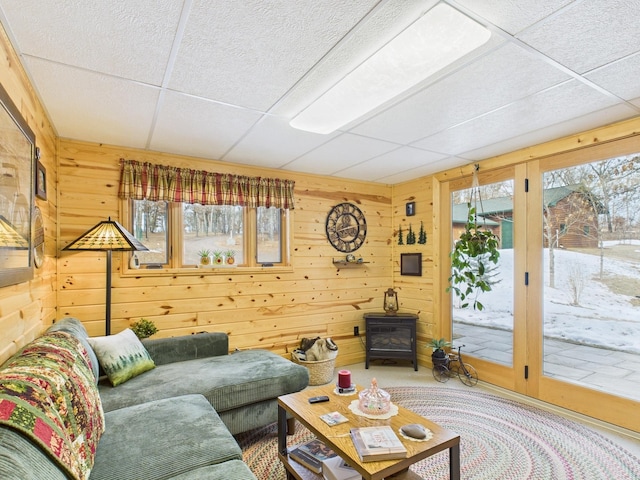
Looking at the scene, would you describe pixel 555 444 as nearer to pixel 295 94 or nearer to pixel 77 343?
pixel 295 94

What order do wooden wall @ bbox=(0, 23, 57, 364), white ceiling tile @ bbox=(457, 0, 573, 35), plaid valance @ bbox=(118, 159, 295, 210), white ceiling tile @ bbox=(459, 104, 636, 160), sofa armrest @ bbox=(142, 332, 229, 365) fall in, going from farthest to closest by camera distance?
plaid valance @ bbox=(118, 159, 295, 210)
sofa armrest @ bbox=(142, 332, 229, 365)
white ceiling tile @ bbox=(459, 104, 636, 160)
wooden wall @ bbox=(0, 23, 57, 364)
white ceiling tile @ bbox=(457, 0, 573, 35)

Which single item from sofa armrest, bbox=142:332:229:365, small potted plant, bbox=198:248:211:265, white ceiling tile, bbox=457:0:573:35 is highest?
white ceiling tile, bbox=457:0:573:35

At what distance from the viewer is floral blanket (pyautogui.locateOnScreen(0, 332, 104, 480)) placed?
109 centimetres

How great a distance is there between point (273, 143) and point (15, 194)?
6.33 ft

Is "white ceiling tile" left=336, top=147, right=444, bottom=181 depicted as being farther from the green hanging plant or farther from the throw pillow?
the throw pillow

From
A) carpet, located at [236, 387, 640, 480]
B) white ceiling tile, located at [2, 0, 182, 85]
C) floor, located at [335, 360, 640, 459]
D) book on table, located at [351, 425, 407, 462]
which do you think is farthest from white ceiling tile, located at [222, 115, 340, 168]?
floor, located at [335, 360, 640, 459]

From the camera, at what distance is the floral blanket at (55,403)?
1.09 m

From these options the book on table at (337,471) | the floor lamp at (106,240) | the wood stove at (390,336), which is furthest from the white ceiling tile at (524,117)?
the floor lamp at (106,240)

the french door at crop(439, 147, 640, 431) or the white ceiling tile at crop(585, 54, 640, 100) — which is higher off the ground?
the white ceiling tile at crop(585, 54, 640, 100)

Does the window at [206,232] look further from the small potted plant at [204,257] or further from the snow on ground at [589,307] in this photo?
Answer: the snow on ground at [589,307]

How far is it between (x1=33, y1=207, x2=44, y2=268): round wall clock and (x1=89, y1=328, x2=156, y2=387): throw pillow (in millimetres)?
634

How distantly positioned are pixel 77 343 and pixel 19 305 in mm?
352

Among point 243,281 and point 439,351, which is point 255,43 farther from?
point 439,351

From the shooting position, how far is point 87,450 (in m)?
1.41
